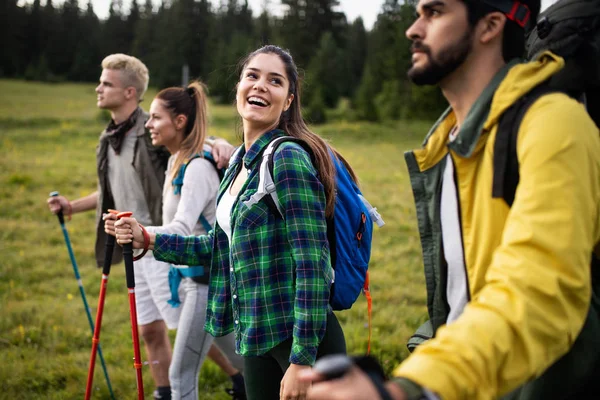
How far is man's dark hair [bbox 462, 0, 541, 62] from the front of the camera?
195 cm

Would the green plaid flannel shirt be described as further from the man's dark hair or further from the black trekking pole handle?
the man's dark hair

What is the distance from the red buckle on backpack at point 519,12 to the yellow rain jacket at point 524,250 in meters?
0.17

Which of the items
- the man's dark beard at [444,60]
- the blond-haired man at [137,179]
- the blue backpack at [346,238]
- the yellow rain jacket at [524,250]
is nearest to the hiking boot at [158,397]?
the blond-haired man at [137,179]

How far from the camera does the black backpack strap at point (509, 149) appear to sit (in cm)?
176

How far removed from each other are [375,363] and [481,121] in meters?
0.87

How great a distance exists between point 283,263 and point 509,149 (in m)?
1.55

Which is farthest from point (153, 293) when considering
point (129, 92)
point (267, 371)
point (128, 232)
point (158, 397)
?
point (267, 371)

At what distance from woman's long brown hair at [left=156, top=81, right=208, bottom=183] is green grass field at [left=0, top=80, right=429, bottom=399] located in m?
0.39

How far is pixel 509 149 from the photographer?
1.76 metres

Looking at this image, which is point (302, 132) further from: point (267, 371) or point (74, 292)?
point (74, 292)

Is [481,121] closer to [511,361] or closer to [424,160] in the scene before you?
[424,160]

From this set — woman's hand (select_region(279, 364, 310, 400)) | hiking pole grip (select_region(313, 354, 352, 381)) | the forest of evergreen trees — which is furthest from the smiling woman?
the forest of evergreen trees

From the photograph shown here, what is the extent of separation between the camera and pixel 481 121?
190 centimetres

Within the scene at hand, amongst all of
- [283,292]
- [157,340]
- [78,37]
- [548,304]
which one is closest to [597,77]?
[548,304]
